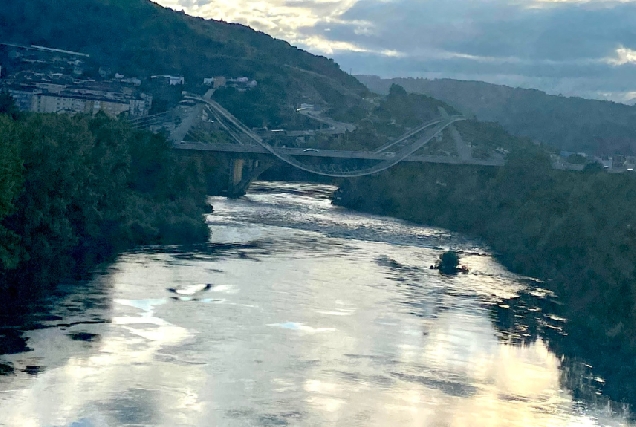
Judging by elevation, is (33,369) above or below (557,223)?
below

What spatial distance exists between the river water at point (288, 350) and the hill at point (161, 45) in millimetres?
47003

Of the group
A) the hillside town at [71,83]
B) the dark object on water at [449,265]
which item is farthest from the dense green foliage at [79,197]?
the hillside town at [71,83]

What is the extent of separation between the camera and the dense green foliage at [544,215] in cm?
2593

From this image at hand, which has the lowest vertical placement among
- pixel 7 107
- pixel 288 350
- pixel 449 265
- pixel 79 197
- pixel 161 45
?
pixel 288 350

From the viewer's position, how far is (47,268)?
23.3 m

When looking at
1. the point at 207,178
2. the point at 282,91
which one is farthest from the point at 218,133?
the point at 282,91

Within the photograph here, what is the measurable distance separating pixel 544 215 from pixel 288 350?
19.2 m

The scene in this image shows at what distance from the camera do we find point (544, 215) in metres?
36.2

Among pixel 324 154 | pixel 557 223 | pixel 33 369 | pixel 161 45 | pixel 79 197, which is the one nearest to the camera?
pixel 33 369

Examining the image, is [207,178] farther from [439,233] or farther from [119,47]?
[119,47]

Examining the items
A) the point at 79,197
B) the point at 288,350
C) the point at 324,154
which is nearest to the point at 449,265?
the point at 79,197

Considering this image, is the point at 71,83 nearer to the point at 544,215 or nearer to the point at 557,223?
the point at 544,215

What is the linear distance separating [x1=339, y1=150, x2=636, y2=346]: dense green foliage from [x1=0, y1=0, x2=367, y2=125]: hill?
968 inches

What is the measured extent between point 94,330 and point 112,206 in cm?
1060
